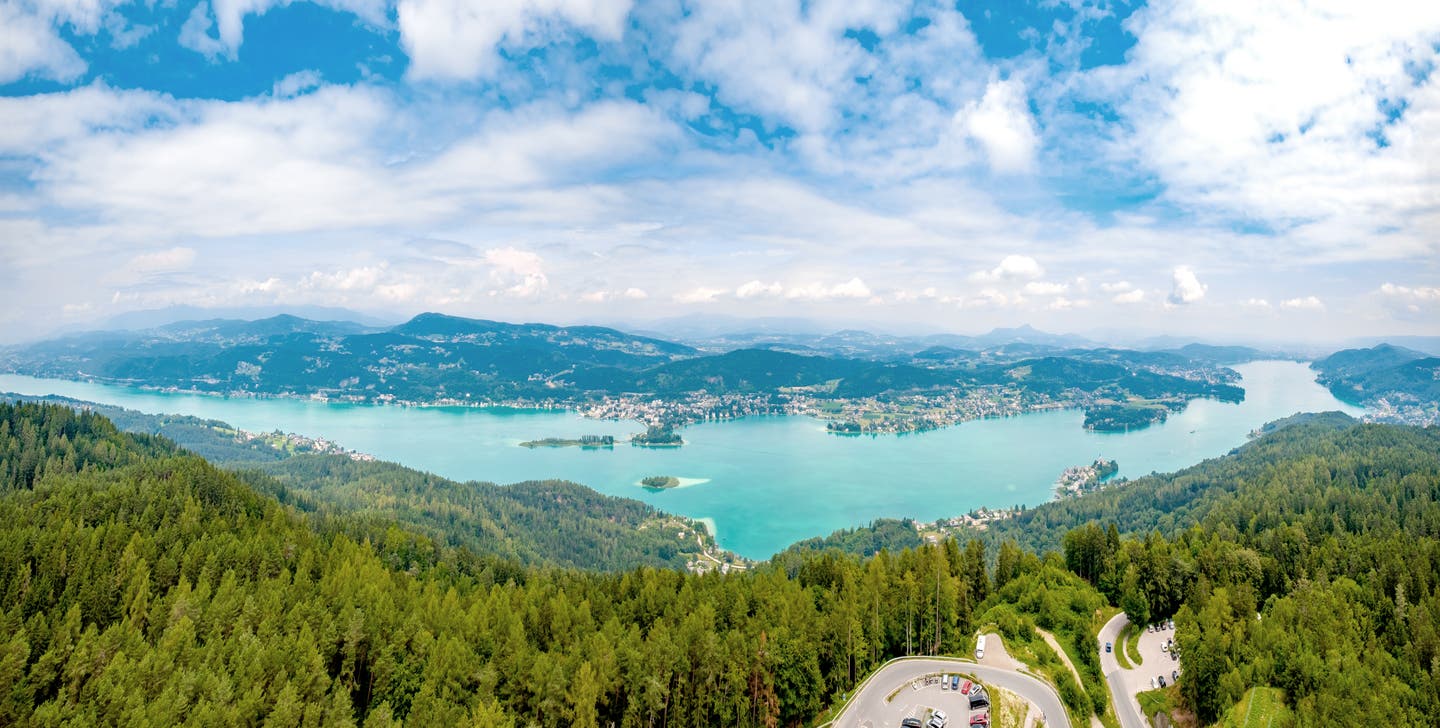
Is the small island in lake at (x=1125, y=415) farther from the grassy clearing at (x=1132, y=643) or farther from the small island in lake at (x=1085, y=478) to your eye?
the grassy clearing at (x=1132, y=643)

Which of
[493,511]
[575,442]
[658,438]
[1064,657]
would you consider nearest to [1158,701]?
[1064,657]

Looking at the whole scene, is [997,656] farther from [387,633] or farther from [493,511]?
[493,511]

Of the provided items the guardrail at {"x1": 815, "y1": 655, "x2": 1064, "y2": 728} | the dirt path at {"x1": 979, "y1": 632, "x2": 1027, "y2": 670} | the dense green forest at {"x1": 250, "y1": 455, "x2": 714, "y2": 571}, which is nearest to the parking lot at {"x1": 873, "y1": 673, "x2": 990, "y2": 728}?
the guardrail at {"x1": 815, "y1": 655, "x2": 1064, "y2": 728}

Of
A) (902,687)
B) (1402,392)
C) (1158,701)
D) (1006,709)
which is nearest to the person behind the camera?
(1006,709)

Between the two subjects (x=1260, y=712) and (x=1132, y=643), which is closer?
(x=1260, y=712)

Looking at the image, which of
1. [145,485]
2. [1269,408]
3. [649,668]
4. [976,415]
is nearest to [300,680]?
[649,668]

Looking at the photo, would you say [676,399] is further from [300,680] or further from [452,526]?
[300,680]
